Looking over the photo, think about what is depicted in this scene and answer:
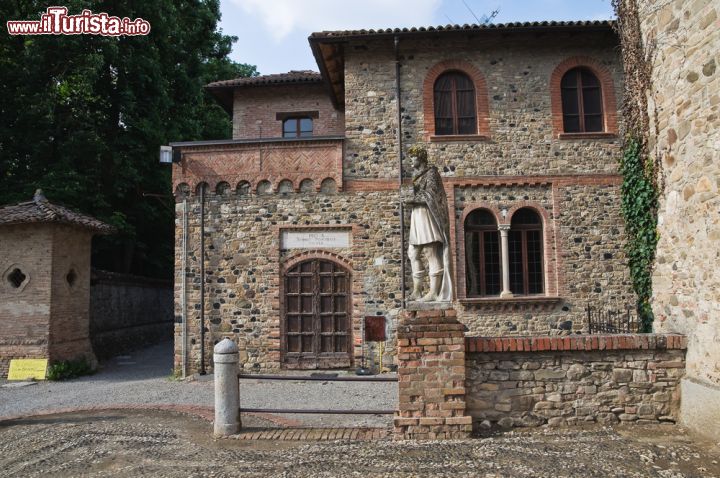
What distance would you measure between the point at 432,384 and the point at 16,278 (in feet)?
35.9

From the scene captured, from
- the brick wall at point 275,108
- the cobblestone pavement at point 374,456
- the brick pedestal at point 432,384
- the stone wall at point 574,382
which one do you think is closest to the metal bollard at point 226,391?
the cobblestone pavement at point 374,456

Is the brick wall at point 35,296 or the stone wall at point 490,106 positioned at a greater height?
the stone wall at point 490,106

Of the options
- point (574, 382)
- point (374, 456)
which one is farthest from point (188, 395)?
point (574, 382)

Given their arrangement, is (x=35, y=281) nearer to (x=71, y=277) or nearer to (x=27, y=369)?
(x=71, y=277)

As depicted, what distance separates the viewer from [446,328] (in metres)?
5.79

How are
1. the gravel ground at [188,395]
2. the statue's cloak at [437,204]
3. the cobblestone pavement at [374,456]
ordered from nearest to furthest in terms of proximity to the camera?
the cobblestone pavement at [374,456], the statue's cloak at [437,204], the gravel ground at [188,395]

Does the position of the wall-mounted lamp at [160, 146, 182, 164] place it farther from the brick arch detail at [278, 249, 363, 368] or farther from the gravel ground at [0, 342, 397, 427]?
the gravel ground at [0, 342, 397, 427]

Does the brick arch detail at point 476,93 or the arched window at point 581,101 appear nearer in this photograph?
the brick arch detail at point 476,93

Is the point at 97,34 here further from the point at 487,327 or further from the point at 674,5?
the point at 674,5

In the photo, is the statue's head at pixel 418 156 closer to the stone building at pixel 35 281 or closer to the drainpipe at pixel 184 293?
the drainpipe at pixel 184 293

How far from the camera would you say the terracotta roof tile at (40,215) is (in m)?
11.3

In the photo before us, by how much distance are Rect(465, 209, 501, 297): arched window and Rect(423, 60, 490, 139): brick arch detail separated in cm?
207

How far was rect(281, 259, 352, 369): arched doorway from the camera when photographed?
1159 centimetres

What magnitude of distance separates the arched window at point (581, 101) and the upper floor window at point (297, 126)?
721 cm
